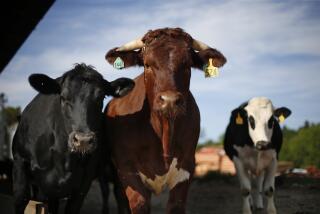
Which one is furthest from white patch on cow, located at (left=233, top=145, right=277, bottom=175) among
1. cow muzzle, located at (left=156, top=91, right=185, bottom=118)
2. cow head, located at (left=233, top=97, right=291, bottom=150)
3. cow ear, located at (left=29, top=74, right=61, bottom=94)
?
cow muzzle, located at (left=156, top=91, right=185, bottom=118)

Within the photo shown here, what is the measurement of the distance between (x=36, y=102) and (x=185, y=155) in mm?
1989

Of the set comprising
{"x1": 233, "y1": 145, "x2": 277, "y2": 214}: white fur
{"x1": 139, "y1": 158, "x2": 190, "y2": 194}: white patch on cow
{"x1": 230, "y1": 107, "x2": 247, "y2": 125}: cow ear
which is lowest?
{"x1": 233, "y1": 145, "x2": 277, "y2": 214}: white fur

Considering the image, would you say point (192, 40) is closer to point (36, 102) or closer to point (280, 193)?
point (36, 102)

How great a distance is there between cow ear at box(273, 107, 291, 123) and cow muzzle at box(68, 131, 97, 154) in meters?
5.60

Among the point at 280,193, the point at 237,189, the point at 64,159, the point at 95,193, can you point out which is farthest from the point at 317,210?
the point at 95,193

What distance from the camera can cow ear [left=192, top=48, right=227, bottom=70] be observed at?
5250mm

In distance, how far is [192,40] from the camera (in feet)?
17.3

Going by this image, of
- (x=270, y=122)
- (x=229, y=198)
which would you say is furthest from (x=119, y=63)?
(x=229, y=198)

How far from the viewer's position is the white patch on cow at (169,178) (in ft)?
16.3

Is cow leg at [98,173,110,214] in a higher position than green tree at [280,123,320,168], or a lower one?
higher

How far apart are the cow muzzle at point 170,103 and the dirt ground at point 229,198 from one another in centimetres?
480

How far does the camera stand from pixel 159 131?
494cm

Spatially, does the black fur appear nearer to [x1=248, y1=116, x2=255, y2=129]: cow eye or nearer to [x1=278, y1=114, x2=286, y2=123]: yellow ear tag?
[x1=278, y1=114, x2=286, y2=123]: yellow ear tag

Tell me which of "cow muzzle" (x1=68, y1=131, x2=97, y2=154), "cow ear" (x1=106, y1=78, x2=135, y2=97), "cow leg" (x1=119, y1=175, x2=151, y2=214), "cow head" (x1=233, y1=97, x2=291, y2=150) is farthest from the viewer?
"cow head" (x1=233, y1=97, x2=291, y2=150)
